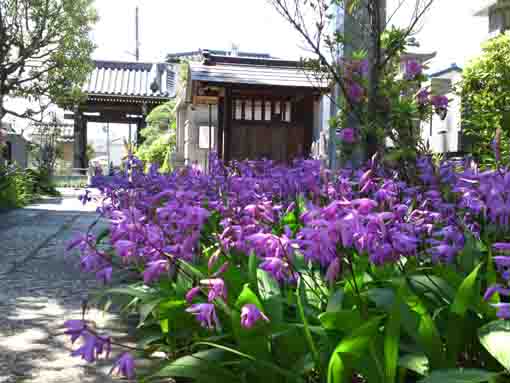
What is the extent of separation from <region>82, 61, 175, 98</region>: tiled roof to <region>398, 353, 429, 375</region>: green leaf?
19.6 m

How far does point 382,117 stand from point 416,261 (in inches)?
80.0

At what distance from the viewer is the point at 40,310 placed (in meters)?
2.97

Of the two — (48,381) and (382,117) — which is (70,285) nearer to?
(48,381)

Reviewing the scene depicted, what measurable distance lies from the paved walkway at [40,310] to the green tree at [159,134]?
11863 millimetres

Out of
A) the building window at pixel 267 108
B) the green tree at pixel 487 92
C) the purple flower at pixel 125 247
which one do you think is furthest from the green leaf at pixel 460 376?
the building window at pixel 267 108

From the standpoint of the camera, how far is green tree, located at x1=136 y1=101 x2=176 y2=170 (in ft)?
58.3

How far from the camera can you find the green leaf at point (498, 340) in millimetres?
1257

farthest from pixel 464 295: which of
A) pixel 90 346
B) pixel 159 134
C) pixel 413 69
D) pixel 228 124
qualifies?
pixel 159 134

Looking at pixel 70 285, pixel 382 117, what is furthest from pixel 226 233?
pixel 382 117

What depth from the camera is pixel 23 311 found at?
295 centimetres

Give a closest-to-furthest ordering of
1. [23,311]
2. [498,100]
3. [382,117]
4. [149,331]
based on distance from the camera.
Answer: [149,331], [23,311], [382,117], [498,100]

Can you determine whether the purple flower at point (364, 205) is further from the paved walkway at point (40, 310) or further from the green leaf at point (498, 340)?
the paved walkway at point (40, 310)

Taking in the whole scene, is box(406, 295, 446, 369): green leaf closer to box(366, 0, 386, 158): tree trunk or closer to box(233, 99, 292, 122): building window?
box(366, 0, 386, 158): tree trunk

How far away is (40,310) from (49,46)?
1039cm
